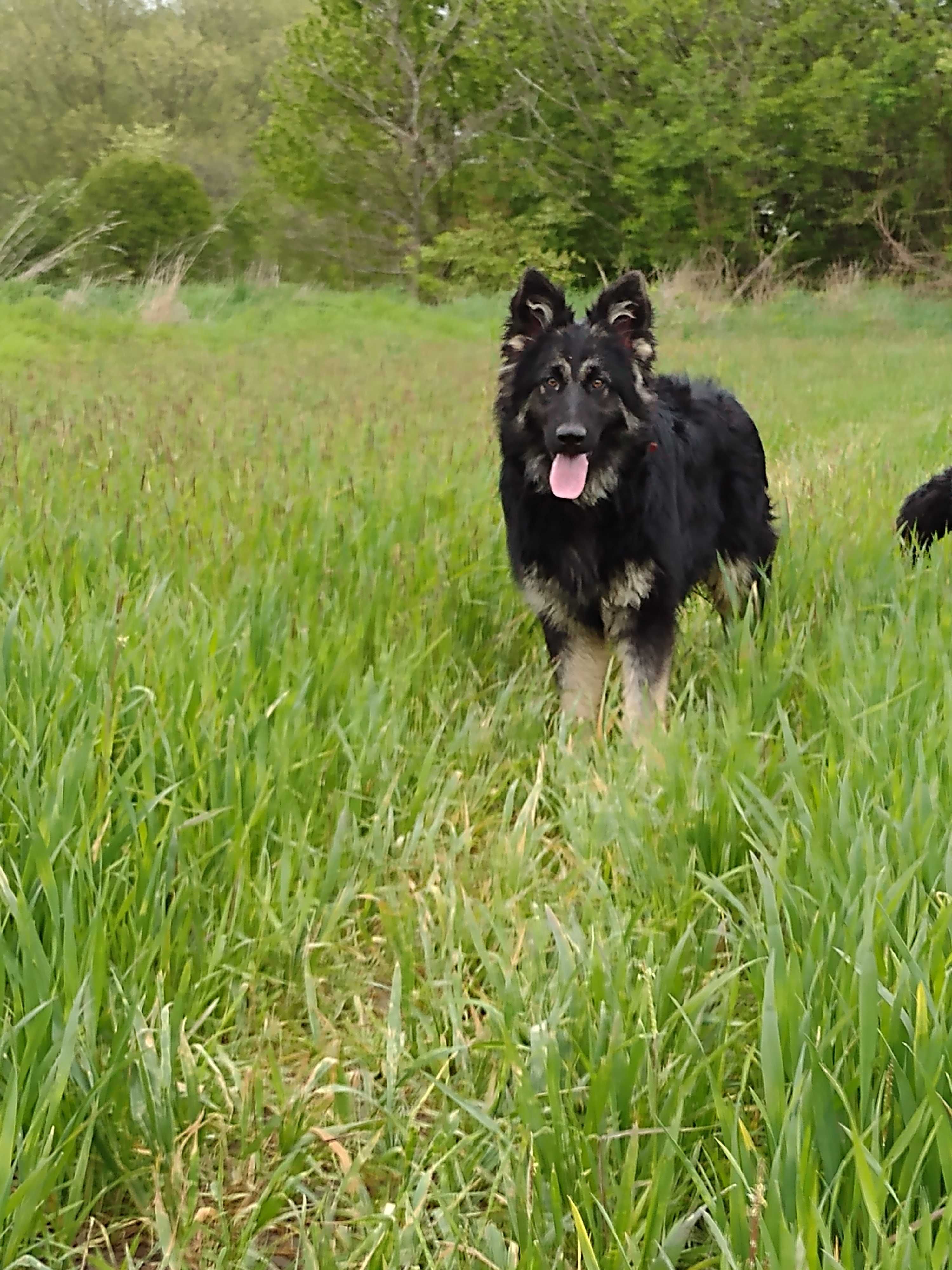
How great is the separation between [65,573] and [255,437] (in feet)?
7.63

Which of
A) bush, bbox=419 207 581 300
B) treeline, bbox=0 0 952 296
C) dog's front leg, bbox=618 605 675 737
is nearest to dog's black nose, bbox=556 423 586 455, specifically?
dog's front leg, bbox=618 605 675 737

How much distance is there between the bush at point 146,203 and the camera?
1931 cm

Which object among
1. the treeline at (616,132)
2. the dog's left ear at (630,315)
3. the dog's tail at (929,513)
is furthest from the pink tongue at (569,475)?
the treeline at (616,132)

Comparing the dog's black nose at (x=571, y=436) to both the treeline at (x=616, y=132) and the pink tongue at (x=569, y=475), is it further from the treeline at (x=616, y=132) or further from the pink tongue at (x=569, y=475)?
the treeline at (x=616, y=132)

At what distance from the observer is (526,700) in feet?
9.50

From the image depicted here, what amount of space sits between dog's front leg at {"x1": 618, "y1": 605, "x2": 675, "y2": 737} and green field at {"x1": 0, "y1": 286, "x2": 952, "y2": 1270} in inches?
2.8

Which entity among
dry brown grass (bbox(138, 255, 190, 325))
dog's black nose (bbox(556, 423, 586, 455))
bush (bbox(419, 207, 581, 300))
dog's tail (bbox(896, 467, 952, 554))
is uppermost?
bush (bbox(419, 207, 581, 300))

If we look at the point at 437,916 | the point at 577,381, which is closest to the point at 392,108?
the point at 577,381

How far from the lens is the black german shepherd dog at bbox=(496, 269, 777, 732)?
9.50 feet

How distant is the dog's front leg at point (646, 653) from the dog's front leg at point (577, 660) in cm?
12

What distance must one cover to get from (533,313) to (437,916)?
1872 mm

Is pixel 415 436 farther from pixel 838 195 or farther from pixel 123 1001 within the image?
pixel 838 195

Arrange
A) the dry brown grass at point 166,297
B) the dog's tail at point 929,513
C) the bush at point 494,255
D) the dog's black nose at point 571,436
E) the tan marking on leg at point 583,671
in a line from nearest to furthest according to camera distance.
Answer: the dog's black nose at point 571,436 → the tan marking on leg at point 583,671 → the dog's tail at point 929,513 → the dry brown grass at point 166,297 → the bush at point 494,255

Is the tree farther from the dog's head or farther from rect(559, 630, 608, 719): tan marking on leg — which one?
rect(559, 630, 608, 719): tan marking on leg
